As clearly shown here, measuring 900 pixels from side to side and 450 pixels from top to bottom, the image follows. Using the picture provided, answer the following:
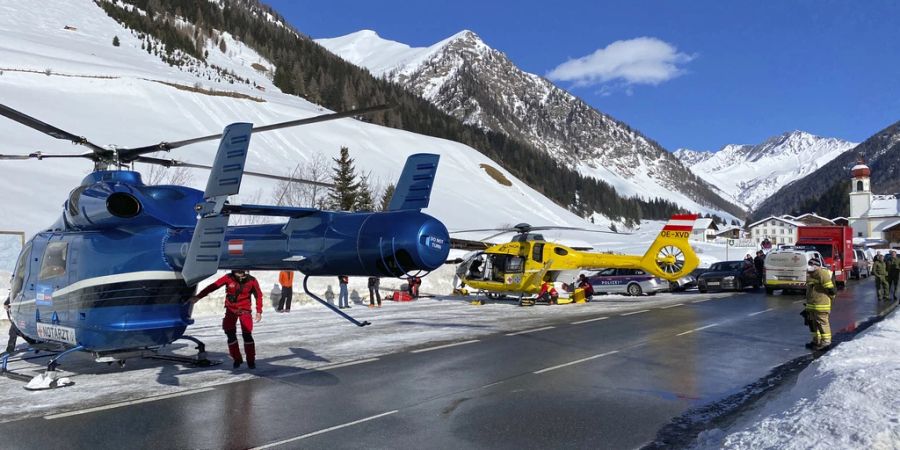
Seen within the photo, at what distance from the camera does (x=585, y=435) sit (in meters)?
6.31

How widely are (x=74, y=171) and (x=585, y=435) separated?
41223mm

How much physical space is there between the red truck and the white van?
4.70 meters

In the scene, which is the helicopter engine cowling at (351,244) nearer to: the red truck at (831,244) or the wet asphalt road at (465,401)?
the wet asphalt road at (465,401)

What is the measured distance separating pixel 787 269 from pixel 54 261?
25223mm

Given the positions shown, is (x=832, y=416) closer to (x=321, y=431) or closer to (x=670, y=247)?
(x=321, y=431)

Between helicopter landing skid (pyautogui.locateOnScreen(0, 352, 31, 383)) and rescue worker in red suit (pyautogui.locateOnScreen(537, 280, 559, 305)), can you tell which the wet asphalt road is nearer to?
helicopter landing skid (pyautogui.locateOnScreen(0, 352, 31, 383))

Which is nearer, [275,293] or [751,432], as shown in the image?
[751,432]

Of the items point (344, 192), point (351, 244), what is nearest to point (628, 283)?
point (351, 244)

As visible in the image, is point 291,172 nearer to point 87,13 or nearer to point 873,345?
point 873,345

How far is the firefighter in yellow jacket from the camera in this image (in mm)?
11430

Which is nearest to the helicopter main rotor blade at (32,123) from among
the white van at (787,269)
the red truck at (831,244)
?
the white van at (787,269)

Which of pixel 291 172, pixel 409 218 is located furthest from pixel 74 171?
pixel 409 218

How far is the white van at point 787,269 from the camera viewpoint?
82.4ft

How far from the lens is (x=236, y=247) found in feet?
25.8
